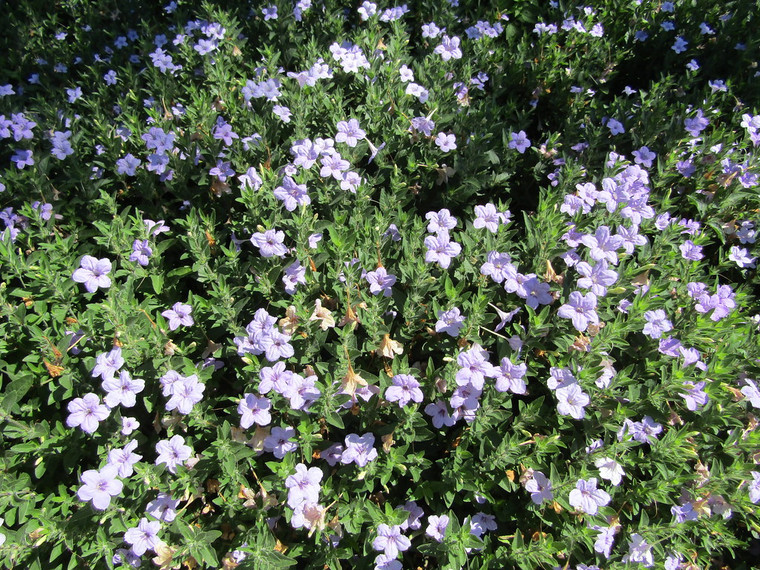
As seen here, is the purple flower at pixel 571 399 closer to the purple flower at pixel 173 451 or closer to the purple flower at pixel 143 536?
the purple flower at pixel 173 451

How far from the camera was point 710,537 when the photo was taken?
9.46ft

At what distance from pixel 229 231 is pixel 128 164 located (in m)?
0.85

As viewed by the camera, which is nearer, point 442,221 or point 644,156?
point 442,221

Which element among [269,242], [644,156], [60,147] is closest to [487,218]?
[269,242]

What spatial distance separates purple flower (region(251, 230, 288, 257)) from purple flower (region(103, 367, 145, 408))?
0.90 meters

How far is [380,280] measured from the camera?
2.85 meters

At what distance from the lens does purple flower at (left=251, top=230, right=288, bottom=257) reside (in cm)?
283

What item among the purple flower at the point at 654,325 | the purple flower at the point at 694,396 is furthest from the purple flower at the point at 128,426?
the purple flower at the point at 694,396

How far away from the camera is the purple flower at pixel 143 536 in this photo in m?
2.46

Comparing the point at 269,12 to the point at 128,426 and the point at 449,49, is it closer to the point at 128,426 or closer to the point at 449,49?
the point at 449,49

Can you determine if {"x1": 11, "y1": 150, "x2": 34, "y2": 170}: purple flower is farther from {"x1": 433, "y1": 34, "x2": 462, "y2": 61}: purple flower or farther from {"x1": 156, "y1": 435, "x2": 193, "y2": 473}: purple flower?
{"x1": 433, "y1": 34, "x2": 462, "y2": 61}: purple flower

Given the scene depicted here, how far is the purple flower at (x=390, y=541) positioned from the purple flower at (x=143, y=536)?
1.03 metres

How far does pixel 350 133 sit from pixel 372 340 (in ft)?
4.53

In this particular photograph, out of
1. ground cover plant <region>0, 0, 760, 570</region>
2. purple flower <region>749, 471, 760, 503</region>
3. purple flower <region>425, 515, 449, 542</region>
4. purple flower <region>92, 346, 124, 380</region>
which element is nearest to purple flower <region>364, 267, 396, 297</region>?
ground cover plant <region>0, 0, 760, 570</region>
